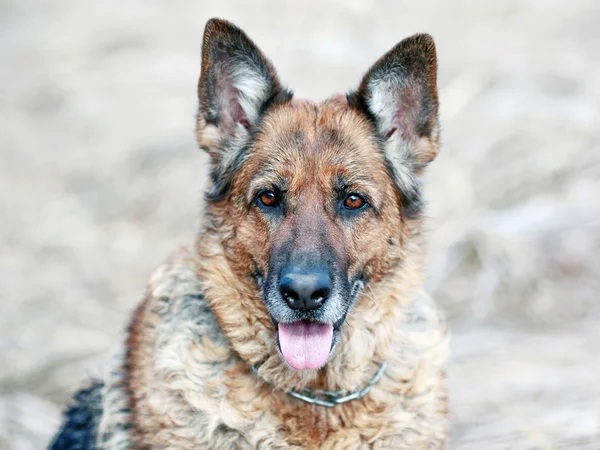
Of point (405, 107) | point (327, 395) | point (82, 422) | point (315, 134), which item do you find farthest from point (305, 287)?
point (82, 422)

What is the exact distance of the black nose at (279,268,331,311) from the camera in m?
4.31

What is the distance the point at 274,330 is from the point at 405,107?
1.50 m

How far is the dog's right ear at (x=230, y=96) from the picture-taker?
469 centimetres

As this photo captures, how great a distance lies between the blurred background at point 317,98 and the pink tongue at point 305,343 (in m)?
2.02

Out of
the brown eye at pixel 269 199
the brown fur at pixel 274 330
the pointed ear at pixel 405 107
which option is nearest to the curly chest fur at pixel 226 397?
the brown fur at pixel 274 330

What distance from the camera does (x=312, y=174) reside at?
4.65 meters

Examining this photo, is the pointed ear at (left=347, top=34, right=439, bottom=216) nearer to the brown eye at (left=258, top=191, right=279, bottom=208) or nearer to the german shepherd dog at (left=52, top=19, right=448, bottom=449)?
the german shepherd dog at (left=52, top=19, right=448, bottom=449)

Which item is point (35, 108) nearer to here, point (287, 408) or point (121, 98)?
point (121, 98)

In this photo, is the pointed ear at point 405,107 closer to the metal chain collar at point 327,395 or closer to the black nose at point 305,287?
the black nose at point 305,287

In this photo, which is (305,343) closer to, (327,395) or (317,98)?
(327,395)

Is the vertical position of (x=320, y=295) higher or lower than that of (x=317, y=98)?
lower

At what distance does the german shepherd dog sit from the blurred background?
1.60m

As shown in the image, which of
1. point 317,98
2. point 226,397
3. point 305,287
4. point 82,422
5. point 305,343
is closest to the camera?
point 305,287

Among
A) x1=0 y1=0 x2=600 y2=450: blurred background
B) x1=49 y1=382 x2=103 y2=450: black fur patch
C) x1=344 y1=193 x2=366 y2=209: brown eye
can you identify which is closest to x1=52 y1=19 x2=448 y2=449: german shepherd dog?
x1=344 y1=193 x2=366 y2=209: brown eye
